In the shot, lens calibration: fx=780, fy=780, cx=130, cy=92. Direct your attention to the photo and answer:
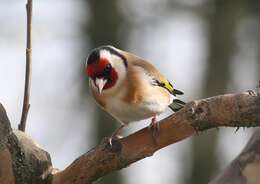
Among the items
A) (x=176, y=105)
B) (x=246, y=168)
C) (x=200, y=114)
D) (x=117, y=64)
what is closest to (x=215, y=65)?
(x=176, y=105)

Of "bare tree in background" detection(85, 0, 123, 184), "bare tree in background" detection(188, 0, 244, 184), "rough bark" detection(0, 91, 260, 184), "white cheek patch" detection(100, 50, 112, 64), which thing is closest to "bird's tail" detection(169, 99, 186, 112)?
"white cheek patch" detection(100, 50, 112, 64)

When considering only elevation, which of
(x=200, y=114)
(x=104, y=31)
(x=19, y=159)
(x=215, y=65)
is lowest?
(x=215, y=65)

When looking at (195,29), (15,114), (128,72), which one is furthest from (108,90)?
(195,29)

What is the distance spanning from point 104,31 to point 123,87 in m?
3.97

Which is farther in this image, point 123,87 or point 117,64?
point 117,64

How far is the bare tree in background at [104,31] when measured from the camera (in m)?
7.90

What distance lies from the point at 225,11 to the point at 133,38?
1.08m

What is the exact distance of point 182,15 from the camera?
28.6 ft

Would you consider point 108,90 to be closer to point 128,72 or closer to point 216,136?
point 128,72

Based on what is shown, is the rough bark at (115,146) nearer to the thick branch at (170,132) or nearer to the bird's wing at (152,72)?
the thick branch at (170,132)

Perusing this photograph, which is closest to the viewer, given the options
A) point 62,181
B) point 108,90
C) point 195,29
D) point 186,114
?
point 186,114

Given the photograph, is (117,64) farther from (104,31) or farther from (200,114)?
(104,31)

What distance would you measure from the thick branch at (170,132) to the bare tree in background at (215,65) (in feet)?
14.9

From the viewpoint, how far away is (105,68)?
4203mm
